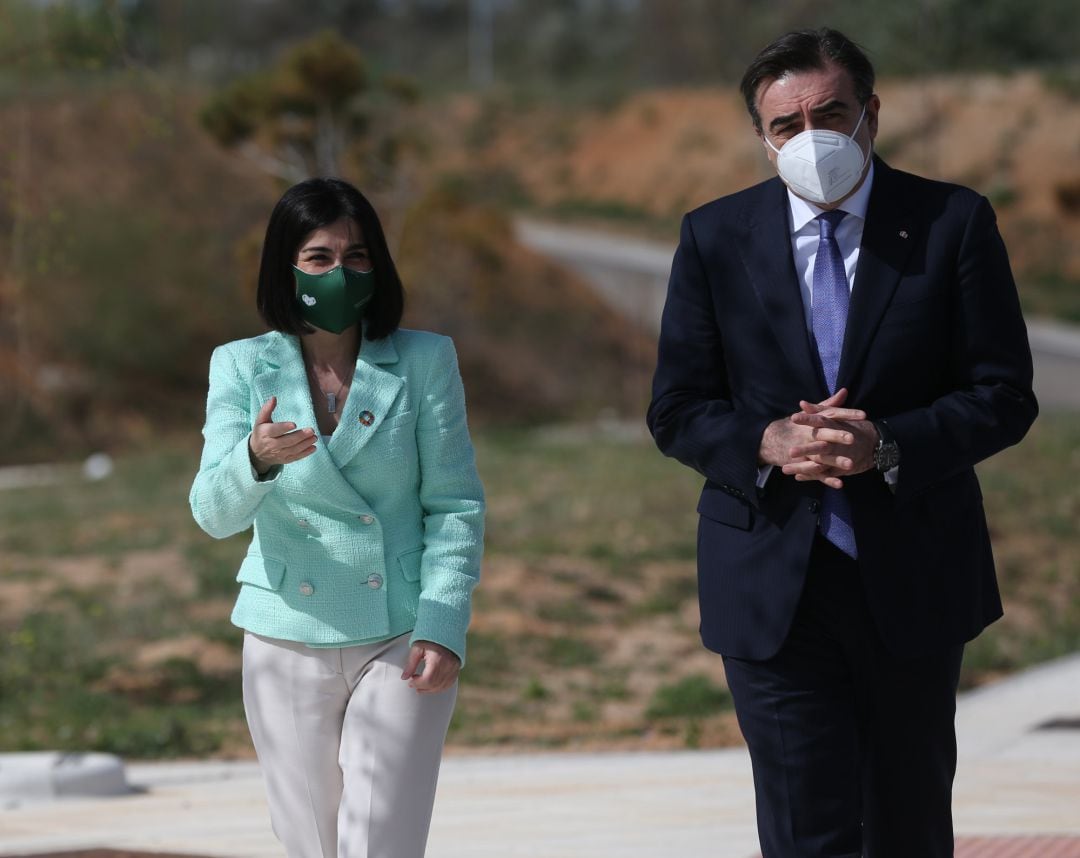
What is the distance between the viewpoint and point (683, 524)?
13414 millimetres

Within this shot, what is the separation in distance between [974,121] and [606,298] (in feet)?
45.2

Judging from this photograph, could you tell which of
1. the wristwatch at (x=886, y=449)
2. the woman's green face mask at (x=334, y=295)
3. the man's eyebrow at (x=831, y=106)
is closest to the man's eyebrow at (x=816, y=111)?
the man's eyebrow at (x=831, y=106)

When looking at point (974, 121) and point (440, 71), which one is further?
point (440, 71)

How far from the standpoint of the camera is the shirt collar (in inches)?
131

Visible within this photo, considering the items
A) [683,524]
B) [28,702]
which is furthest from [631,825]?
[683,524]

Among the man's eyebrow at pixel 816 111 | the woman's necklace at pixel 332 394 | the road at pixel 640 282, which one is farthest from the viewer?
the road at pixel 640 282

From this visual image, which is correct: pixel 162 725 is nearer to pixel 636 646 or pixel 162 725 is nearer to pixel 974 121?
pixel 636 646

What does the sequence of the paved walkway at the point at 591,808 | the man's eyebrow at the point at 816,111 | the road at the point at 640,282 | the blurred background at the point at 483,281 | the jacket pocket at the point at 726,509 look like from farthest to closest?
the road at the point at 640,282 < the blurred background at the point at 483,281 < the paved walkway at the point at 591,808 < the jacket pocket at the point at 726,509 < the man's eyebrow at the point at 816,111

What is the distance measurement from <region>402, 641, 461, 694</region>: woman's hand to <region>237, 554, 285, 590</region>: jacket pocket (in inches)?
12.2

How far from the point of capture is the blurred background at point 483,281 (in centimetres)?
941

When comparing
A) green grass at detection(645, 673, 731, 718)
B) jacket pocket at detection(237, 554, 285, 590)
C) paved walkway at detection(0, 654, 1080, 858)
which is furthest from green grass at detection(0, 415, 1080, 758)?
jacket pocket at detection(237, 554, 285, 590)

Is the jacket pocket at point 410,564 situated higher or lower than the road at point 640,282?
lower

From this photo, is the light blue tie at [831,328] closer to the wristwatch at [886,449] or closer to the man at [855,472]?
the man at [855,472]

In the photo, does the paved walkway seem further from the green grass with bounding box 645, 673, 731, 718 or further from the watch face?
the watch face
